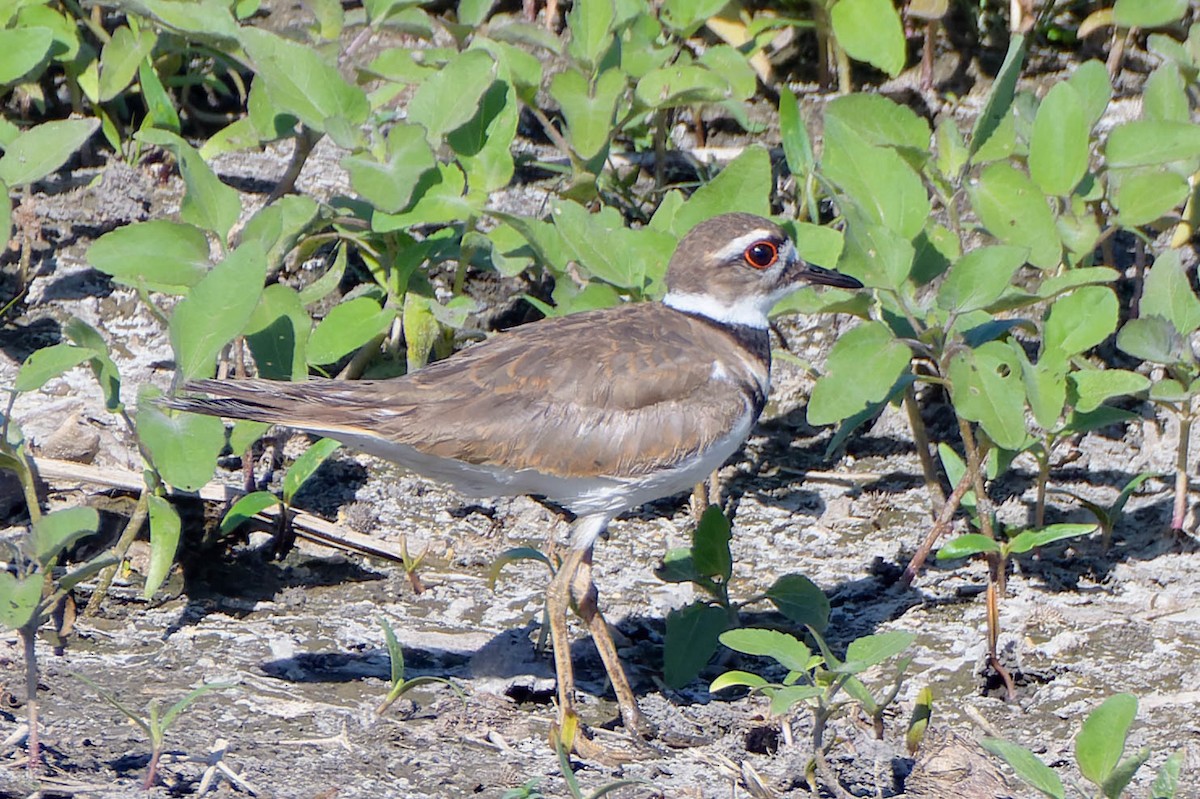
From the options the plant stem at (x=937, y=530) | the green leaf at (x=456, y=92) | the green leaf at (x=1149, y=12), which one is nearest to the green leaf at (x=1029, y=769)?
the plant stem at (x=937, y=530)

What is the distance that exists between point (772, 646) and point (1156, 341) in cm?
196

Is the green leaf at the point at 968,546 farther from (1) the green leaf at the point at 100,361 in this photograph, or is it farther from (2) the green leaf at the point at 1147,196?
(1) the green leaf at the point at 100,361

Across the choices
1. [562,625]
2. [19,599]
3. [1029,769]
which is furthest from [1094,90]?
[19,599]

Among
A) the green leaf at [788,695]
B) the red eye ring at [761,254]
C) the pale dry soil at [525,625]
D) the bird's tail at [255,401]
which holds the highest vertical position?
the red eye ring at [761,254]

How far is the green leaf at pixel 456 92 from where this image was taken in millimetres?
A: 5723

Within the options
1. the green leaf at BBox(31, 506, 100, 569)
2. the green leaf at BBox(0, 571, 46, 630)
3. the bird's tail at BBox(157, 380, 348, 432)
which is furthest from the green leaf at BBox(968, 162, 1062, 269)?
the green leaf at BBox(0, 571, 46, 630)

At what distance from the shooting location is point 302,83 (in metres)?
5.62

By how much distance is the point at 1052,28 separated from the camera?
7527 mm

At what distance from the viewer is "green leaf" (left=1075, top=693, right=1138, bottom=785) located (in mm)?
3680

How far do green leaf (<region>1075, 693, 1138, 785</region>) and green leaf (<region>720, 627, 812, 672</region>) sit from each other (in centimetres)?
79

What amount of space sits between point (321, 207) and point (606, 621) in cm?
190

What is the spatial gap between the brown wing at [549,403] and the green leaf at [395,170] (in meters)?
0.78

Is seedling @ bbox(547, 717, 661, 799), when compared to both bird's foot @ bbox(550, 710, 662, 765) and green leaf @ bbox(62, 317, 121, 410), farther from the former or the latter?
green leaf @ bbox(62, 317, 121, 410)

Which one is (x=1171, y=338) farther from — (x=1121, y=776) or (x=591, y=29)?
(x=591, y=29)
